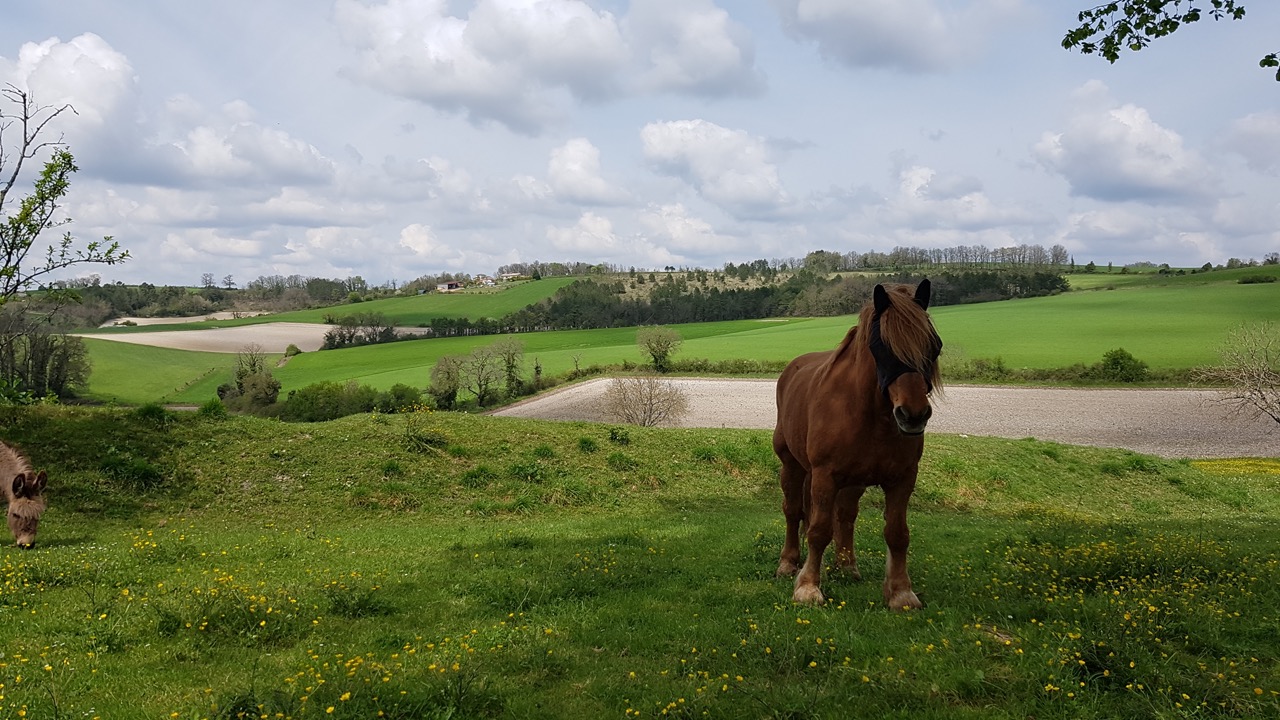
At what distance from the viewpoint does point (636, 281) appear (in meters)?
183

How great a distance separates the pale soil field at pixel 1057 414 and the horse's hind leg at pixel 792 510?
2845 centimetres

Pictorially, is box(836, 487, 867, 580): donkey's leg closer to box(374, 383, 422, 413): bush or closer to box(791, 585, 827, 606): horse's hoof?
box(791, 585, 827, 606): horse's hoof

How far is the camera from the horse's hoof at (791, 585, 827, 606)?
23.4 feet

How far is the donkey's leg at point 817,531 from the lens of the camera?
23.6 feet

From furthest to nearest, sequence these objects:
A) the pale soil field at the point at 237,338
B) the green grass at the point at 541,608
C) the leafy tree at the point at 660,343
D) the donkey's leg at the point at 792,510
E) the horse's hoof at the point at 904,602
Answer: the pale soil field at the point at 237,338, the leafy tree at the point at 660,343, the donkey's leg at the point at 792,510, the horse's hoof at the point at 904,602, the green grass at the point at 541,608

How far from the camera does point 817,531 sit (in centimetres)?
724

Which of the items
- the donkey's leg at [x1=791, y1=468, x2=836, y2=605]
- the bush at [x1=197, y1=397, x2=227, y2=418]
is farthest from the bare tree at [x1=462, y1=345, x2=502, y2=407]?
the donkey's leg at [x1=791, y1=468, x2=836, y2=605]

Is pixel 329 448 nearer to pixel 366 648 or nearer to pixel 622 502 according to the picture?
pixel 622 502

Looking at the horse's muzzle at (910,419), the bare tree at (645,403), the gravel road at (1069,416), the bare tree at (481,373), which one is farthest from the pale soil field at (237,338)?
the horse's muzzle at (910,419)

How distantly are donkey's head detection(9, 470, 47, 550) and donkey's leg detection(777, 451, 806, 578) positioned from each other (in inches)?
477

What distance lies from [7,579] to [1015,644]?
1112 centimetres

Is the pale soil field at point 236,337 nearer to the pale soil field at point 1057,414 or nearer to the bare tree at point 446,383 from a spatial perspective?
the bare tree at point 446,383

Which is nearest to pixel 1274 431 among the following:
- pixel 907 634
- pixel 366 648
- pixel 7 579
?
pixel 907 634

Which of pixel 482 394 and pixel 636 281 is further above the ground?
pixel 636 281
